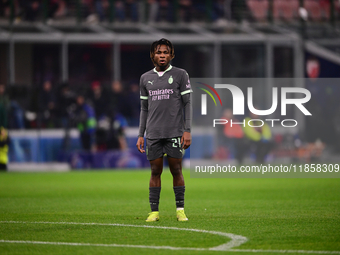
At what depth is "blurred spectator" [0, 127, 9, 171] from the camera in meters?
18.8

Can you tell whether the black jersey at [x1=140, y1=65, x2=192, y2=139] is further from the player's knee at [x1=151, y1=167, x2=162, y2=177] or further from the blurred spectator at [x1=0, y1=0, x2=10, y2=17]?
the blurred spectator at [x1=0, y1=0, x2=10, y2=17]

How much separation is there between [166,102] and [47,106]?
1346cm

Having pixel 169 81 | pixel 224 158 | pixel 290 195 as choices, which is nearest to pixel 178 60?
pixel 224 158

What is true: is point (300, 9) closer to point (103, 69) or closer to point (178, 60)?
point (178, 60)

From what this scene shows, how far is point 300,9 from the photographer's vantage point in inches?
966

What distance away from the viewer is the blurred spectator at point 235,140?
19078 millimetres

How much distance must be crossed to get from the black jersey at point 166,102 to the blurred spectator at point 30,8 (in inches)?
688

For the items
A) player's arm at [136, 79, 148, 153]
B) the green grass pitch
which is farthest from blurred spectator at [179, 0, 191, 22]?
player's arm at [136, 79, 148, 153]

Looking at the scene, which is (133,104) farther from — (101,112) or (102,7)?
(102,7)

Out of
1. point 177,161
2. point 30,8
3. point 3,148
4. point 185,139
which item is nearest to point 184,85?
point 185,139

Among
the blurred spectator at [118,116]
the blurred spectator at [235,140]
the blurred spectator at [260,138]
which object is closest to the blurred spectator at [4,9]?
the blurred spectator at [118,116]

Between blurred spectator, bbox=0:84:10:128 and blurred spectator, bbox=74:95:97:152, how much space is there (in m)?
2.21

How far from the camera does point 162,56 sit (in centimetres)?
704

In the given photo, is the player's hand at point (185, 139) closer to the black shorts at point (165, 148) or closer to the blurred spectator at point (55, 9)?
the black shorts at point (165, 148)
